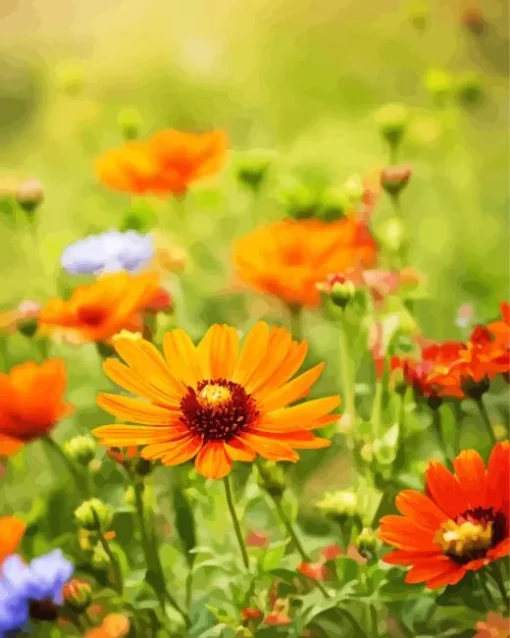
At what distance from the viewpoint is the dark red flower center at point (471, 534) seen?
20.7 inches

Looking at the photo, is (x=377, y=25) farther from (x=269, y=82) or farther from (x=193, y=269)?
(x=193, y=269)

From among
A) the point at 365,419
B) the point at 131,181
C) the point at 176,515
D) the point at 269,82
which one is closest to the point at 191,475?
the point at 176,515

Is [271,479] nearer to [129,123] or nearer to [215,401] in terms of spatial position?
[215,401]

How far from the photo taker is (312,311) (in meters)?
0.69

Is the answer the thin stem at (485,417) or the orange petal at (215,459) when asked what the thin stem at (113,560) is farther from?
the thin stem at (485,417)

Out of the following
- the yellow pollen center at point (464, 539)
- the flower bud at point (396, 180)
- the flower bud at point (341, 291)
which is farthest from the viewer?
the flower bud at point (396, 180)

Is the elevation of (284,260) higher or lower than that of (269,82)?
lower

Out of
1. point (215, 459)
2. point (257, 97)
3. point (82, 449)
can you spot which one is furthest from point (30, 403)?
point (257, 97)

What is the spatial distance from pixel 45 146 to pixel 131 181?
0.11 metres

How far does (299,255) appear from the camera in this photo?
28.0 inches

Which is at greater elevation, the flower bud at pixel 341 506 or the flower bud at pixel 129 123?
the flower bud at pixel 129 123

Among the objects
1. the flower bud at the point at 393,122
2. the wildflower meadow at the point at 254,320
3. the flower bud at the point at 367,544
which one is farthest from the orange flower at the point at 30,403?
the flower bud at the point at 393,122

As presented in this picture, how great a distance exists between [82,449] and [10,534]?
0.08 metres

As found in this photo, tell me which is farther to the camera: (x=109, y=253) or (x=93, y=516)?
(x=109, y=253)
